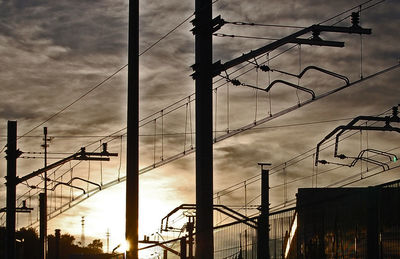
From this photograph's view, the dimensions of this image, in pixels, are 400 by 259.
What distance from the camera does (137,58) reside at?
24047 mm

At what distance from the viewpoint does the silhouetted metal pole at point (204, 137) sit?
2097cm

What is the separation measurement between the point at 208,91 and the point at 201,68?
2.08 feet

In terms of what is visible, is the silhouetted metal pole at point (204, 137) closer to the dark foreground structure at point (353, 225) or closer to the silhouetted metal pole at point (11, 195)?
the dark foreground structure at point (353, 225)

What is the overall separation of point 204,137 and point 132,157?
2504 mm

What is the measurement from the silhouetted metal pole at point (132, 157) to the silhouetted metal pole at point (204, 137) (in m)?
2.08

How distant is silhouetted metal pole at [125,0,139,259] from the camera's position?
2259cm

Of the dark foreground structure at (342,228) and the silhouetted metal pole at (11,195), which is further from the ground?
the silhouetted metal pole at (11,195)

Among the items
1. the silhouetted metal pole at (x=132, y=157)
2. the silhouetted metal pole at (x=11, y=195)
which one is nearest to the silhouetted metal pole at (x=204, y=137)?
the silhouetted metal pole at (x=132, y=157)

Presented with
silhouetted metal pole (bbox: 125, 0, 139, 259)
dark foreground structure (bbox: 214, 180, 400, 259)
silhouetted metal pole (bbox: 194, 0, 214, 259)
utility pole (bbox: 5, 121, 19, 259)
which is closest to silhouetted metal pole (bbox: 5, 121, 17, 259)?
utility pole (bbox: 5, 121, 19, 259)

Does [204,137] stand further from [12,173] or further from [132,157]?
[12,173]

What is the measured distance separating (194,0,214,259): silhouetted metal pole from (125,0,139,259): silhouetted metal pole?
208 cm

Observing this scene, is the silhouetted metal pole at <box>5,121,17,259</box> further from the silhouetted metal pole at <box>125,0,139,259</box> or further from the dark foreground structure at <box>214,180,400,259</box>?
the dark foreground structure at <box>214,180,400,259</box>

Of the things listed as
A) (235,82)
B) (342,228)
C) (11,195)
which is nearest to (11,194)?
(11,195)

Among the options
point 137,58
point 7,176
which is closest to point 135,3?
point 137,58
